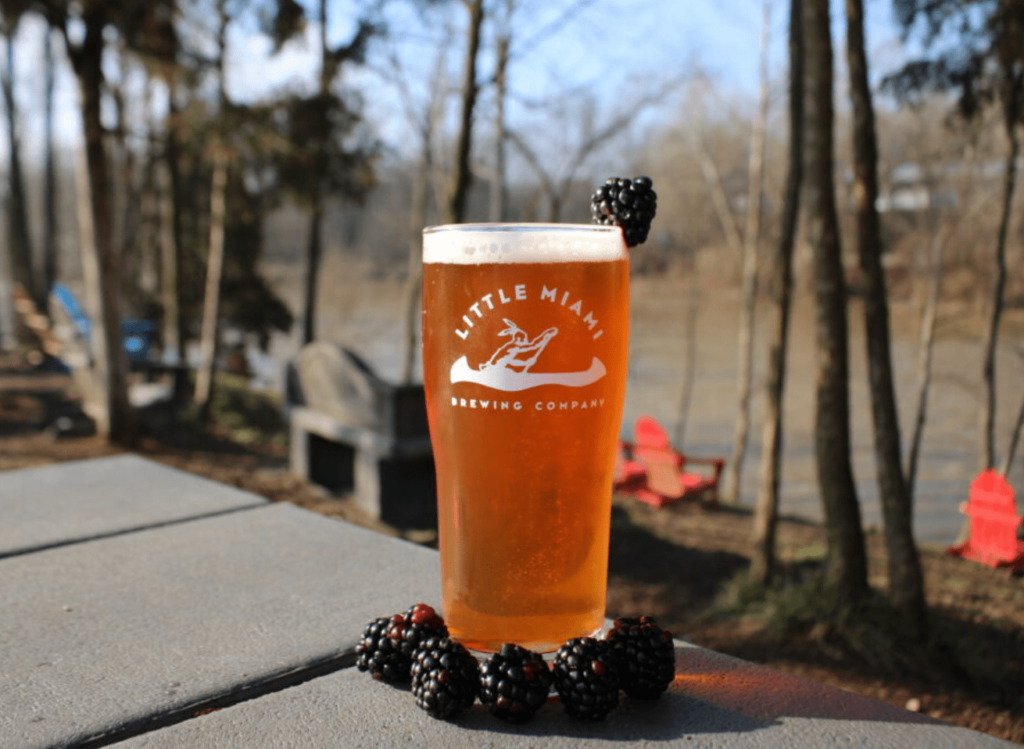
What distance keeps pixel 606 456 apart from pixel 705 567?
7214 mm

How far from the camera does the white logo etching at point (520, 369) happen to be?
3.96ft

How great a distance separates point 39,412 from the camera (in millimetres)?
11273

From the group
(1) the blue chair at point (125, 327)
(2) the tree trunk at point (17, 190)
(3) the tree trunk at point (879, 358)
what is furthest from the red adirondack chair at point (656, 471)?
(2) the tree trunk at point (17, 190)

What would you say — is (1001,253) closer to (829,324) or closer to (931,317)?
(931,317)

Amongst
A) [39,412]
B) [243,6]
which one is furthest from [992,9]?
[39,412]

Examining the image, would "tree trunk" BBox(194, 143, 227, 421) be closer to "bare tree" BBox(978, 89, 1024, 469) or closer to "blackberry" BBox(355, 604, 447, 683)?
"bare tree" BBox(978, 89, 1024, 469)

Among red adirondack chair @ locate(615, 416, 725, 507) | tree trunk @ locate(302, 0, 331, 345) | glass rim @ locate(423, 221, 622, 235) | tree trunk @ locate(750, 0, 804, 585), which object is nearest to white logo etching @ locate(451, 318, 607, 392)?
glass rim @ locate(423, 221, 622, 235)

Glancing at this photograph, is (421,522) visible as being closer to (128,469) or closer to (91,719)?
(128,469)

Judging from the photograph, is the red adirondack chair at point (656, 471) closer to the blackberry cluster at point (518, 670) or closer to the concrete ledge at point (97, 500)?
the concrete ledge at point (97, 500)

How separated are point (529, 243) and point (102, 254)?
27.7 feet

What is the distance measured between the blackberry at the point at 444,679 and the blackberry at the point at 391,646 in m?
0.02

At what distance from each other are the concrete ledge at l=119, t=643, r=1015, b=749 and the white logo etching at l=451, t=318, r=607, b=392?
390mm

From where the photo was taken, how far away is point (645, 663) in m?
1.11

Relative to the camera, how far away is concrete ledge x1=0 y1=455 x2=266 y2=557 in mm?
1800
